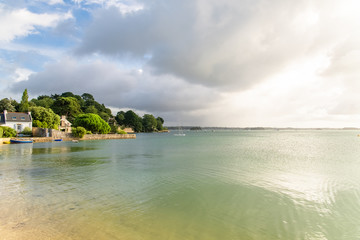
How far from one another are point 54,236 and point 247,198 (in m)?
9.24

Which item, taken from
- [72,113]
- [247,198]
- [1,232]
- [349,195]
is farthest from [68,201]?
[72,113]

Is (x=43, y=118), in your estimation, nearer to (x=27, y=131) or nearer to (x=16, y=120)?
(x=16, y=120)

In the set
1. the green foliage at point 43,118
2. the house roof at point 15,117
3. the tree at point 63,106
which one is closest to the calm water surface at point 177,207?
the house roof at point 15,117

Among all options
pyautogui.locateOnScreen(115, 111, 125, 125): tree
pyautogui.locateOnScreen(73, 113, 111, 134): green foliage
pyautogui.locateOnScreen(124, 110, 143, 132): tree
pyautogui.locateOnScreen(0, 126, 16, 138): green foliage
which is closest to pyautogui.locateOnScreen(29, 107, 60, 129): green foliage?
pyautogui.locateOnScreen(73, 113, 111, 134): green foliage

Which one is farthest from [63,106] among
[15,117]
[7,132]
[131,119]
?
[131,119]

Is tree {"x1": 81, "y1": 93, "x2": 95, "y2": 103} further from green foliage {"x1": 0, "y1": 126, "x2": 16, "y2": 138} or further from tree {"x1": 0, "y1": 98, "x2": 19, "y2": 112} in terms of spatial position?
green foliage {"x1": 0, "y1": 126, "x2": 16, "y2": 138}

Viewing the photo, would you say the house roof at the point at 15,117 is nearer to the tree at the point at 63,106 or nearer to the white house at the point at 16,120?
the white house at the point at 16,120

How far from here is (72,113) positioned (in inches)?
4350

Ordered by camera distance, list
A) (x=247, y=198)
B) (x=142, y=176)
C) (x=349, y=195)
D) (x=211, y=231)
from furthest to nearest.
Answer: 1. (x=142, y=176)
2. (x=349, y=195)
3. (x=247, y=198)
4. (x=211, y=231)

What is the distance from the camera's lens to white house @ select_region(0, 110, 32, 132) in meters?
65.9

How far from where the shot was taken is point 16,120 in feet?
221

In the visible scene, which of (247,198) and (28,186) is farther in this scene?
(28,186)

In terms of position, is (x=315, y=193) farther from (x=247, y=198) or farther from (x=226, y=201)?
(x=226, y=201)

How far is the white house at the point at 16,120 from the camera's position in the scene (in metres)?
65.9
